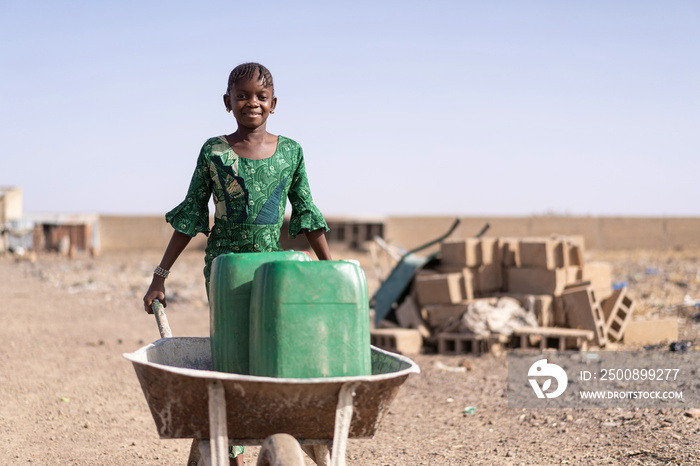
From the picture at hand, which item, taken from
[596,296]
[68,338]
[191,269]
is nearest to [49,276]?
[191,269]

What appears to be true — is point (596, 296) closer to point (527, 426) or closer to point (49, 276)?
point (527, 426)

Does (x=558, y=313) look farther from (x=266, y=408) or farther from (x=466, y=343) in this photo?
(x=266, y=408)

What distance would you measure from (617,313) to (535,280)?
94 centimetres

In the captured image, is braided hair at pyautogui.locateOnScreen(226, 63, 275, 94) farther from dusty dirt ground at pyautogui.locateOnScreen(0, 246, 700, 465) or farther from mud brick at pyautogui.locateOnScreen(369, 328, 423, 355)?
mud brick at pyautogui.locateOnScreen(369, 328, 423, 355)

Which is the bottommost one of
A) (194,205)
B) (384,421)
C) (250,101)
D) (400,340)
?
(384,421)

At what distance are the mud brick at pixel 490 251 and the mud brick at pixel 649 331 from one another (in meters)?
1.56

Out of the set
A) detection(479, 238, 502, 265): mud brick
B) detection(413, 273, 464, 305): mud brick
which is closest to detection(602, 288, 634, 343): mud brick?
detection(479, 238, 502, 265): mud brick

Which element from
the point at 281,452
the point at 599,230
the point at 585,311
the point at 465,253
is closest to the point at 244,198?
the point at 281,452

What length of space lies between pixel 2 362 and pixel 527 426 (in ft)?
15.6

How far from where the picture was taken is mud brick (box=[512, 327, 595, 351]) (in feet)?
22.4

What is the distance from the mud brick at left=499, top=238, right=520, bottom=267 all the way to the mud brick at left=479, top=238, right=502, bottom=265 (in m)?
0.06

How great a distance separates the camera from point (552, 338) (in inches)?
280

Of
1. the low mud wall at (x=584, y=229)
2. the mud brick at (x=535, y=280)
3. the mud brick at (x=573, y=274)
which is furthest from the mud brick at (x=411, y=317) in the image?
the low mud wall at (x=584, y=229)

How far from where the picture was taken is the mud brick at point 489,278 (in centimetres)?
782
